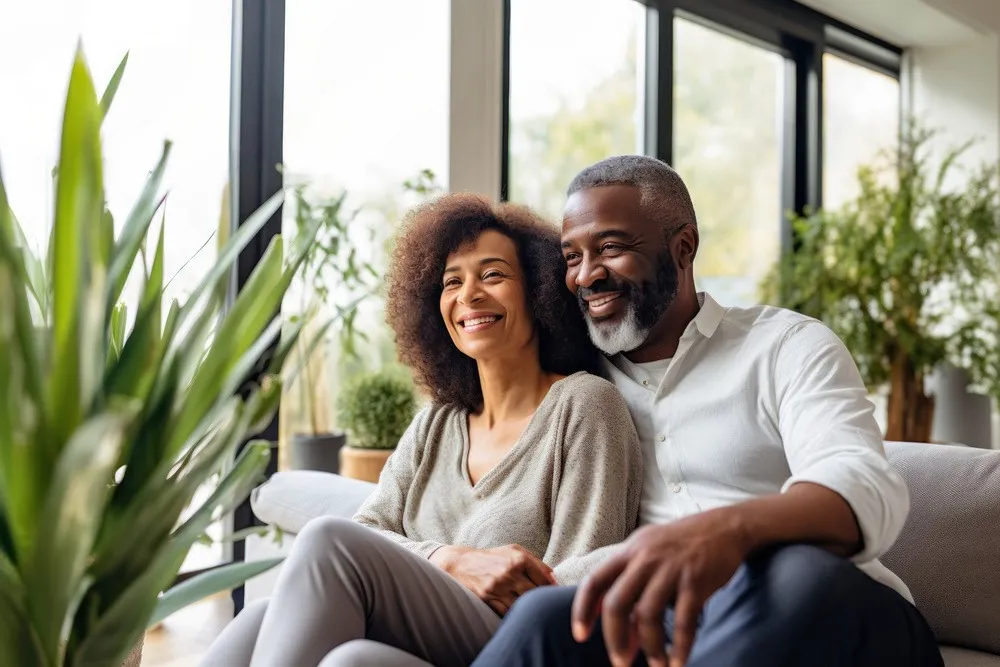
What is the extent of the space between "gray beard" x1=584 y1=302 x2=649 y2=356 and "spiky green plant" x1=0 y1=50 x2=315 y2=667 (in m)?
0.92

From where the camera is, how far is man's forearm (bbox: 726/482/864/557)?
1.17 metres

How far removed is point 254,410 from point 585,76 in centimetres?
359

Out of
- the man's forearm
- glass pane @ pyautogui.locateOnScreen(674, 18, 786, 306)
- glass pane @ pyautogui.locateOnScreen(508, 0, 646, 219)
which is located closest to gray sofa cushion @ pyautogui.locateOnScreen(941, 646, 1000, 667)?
the man's forearm

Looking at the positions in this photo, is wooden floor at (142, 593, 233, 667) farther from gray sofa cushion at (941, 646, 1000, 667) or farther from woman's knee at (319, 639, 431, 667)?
gray sofa cushion at (941, 646, 1000, 667)

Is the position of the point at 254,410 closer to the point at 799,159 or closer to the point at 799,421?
the point at 799,421

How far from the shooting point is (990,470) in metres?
1.64

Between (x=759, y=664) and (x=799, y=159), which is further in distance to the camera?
(x=799, y=159)

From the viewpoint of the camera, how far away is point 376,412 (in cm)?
304

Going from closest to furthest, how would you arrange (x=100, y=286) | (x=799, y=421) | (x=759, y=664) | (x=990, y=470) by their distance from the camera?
(x=100, y=286)
(x=759, y=664)
(x=799, y=421)
(x=990, y=470)

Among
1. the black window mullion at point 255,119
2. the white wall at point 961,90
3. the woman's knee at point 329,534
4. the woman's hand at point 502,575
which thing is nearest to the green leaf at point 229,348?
the woman's knee at point 329,534

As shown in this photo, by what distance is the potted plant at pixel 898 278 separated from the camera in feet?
15.0

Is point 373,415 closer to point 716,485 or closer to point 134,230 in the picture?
point 716,485

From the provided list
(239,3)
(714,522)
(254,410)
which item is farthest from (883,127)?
(254,410)

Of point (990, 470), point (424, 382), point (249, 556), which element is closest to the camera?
point (990, 470)
